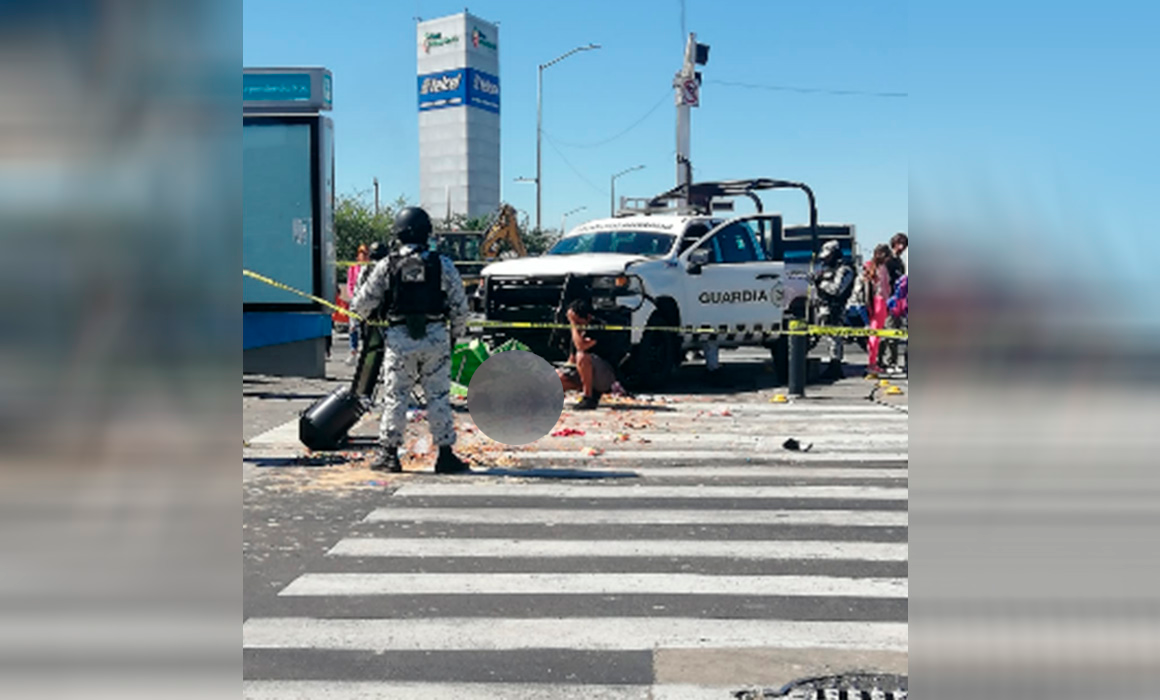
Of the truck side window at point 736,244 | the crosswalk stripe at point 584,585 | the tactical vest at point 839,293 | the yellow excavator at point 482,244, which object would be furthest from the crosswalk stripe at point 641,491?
the yellow excavator at point 482,244

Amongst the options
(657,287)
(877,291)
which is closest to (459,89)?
(877,291)

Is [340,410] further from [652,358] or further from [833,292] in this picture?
[833,292]

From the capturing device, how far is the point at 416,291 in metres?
8.40

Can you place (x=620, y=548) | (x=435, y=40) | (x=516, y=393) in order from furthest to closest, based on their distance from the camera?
(x=435, y=40)
(x=516, y=393)
(x=620, y=548)

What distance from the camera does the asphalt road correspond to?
4.39 metres

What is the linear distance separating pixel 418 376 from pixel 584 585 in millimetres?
3498

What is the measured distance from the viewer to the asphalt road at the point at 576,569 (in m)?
4.39

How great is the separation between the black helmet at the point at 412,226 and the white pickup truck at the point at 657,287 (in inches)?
209

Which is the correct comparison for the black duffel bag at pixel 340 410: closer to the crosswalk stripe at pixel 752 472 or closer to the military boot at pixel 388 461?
the military boot at pixel 388 461
